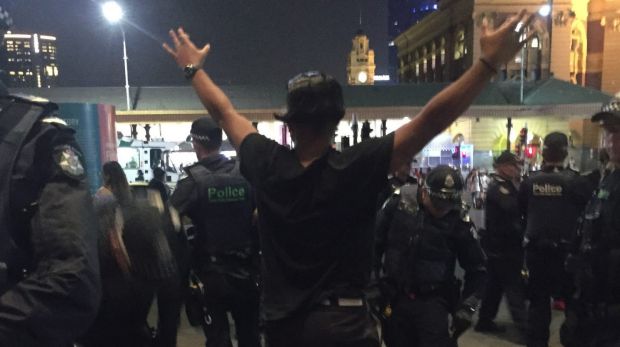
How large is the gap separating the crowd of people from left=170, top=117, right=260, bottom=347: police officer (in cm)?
1

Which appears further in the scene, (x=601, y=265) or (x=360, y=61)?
(x=360, y=61)

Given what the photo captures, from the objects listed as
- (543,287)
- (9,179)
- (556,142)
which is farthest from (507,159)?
(9,179)

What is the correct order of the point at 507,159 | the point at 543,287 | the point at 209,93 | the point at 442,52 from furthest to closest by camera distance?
the point at 442,52, the point at 507,159, the point at 543,287, the point at 209,93

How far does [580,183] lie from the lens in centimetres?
534

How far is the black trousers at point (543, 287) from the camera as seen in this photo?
4961 millimetres

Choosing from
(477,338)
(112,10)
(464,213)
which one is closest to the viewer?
(464,213)

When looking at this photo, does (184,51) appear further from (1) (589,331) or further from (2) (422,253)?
(1) (589,331)

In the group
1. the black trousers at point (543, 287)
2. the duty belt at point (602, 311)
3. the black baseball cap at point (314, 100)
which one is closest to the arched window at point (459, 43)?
the black trousers at point (543, 287)

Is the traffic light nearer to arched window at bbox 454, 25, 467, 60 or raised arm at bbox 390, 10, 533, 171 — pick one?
arched window at bbox 454, 25, 467, 60

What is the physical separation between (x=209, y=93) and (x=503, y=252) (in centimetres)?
507

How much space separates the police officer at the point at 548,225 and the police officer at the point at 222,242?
2.81 metres

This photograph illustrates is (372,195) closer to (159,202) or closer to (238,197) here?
(159,202)

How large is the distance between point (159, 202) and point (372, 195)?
50.2 inches

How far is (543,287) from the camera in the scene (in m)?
5.09
